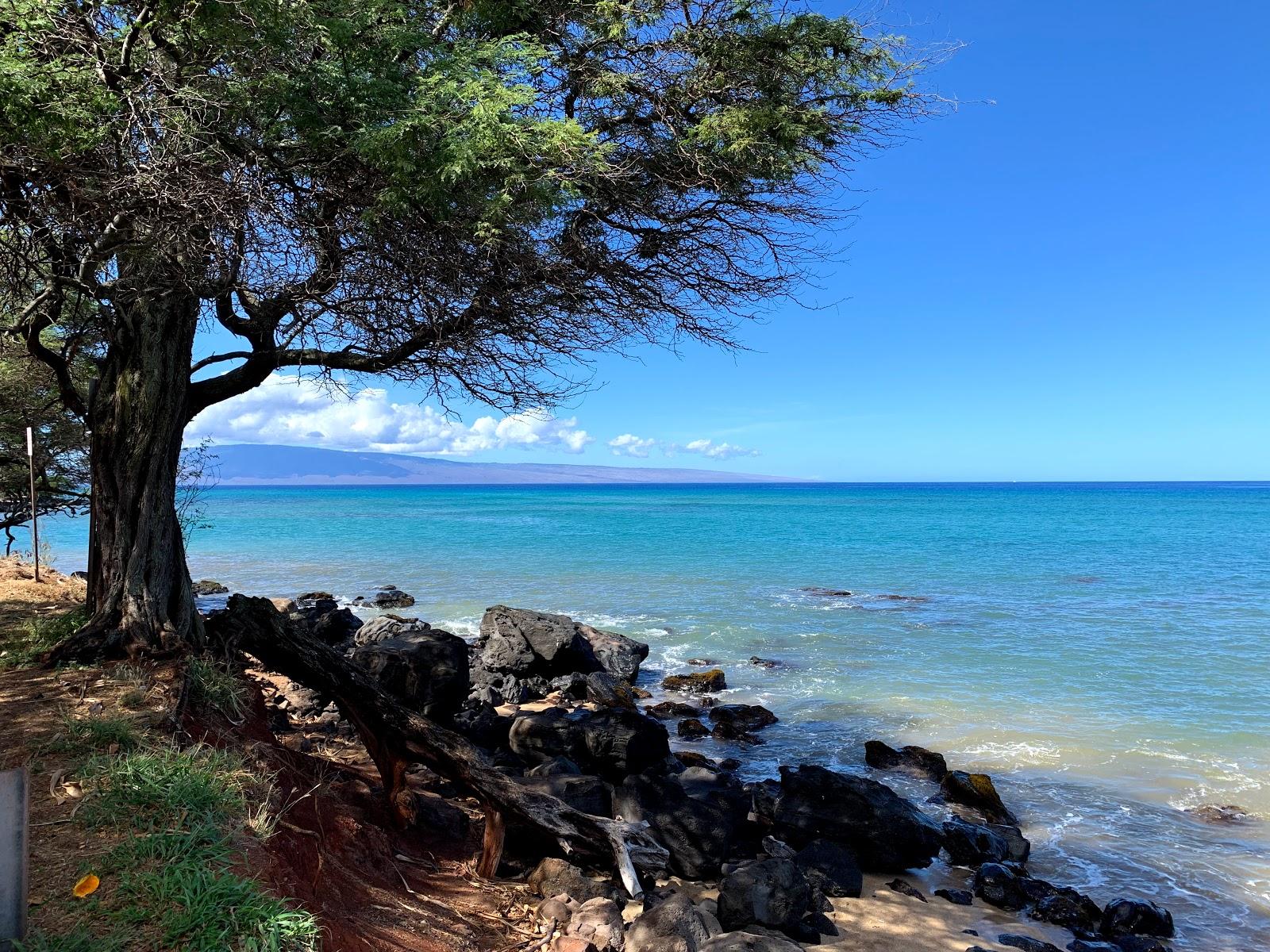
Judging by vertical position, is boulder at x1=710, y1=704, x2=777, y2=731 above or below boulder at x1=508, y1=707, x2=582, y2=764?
below

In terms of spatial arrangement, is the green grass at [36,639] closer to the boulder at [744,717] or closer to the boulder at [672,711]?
the boulder at [672,711]

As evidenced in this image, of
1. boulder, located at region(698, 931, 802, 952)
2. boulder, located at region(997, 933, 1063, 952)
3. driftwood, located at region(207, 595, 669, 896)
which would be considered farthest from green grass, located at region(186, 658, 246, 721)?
boulder, located at region(997, 933, 1063, 952)

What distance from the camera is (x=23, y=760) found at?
5445 mm

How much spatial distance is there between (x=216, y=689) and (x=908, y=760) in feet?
30.1

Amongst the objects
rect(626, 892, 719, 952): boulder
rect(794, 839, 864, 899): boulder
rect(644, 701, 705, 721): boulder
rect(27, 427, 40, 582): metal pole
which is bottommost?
rect(644, 701, 705, 721): boulder

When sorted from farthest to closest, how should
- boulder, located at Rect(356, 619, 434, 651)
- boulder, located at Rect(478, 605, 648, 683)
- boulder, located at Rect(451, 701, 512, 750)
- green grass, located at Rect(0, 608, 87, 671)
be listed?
boulder, located at Rect(356, 619, 434, 651) → boulder, located at Rect(478, 605, 648, 683) → boulder, located at Rect(451, 701, 512, 750) → green grass, located at Rect(0, 608, 87, 671)

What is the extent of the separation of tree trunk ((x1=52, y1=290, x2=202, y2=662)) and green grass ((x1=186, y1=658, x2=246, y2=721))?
28.9 inches

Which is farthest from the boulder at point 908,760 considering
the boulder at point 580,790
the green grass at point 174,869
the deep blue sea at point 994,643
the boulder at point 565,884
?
the green grass at point 174,869

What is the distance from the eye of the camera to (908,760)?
11500mm

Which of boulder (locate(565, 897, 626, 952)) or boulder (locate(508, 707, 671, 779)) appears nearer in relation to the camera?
boulder (locate(565, 897, 626, 952))

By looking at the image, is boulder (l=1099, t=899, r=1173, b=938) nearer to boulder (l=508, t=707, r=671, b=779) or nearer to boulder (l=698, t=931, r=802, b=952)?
boulder (l=698, t=931, r=802, b=952)

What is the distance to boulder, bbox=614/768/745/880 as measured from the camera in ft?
26.4

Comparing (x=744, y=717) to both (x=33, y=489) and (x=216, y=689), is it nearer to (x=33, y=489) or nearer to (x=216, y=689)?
(x=216, y=689)

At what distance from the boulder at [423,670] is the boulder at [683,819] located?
11.6 feet
